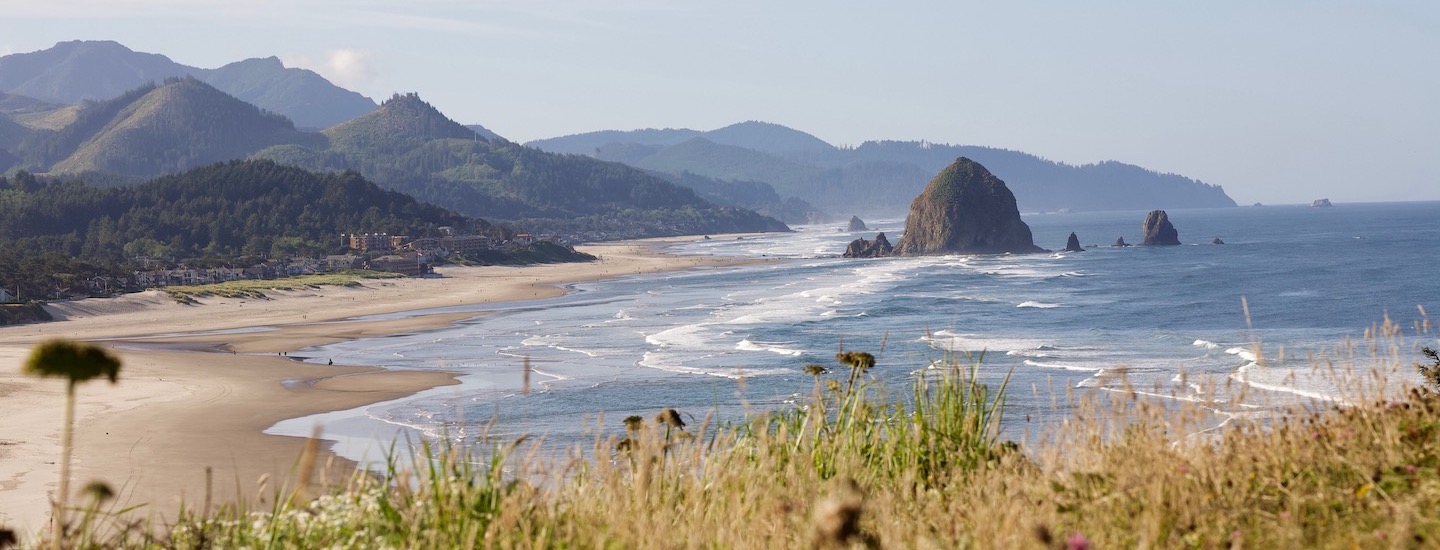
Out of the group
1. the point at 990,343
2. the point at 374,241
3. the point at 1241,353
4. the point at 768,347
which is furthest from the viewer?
the point at 374,241

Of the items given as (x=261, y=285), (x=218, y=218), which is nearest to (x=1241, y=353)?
(x=261, y=285)

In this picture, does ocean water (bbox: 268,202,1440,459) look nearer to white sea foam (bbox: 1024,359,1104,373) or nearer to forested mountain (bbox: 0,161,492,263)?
white sea foam (bbox: 1024,359,1104,373)

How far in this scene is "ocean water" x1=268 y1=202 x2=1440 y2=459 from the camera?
76.1 feet

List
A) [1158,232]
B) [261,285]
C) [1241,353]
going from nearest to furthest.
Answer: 1. [1241,353]
2. [261,285]
3. [1158,232]

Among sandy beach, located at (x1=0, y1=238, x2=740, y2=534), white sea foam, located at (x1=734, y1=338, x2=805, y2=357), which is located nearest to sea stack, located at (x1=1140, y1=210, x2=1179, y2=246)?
sandy beach, located at (x1=0, y1=238, x2=740, y2=534)

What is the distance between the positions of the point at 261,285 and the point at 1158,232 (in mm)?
85308

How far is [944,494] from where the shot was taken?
6.18 metres

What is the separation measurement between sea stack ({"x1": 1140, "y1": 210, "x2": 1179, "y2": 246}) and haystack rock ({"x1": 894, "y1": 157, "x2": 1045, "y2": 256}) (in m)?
10.7

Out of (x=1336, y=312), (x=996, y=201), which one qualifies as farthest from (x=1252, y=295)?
(x=996, y=201)

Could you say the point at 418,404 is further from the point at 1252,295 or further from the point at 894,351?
the point at 1252,295

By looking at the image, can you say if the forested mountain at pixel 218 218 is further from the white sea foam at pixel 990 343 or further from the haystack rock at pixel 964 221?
the white sea foam at pixel 990 343

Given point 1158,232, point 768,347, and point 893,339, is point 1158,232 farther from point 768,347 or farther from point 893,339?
point 768,347

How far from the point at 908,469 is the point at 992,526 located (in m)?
1.87

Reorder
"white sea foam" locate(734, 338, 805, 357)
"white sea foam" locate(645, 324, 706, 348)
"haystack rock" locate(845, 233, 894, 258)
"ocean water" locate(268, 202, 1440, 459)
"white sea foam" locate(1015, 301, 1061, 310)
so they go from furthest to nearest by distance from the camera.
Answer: "haystack rock" locate(845, 233, 894, 258) < "white sea foam" locate(1015, 301, 1061, 310) < "white sea foam" locate(645, 324, 706, 348) < "white sea foam" locate(734, 338, 805, 357) < "ocean water" locate(268, 202, 1440, 459)
